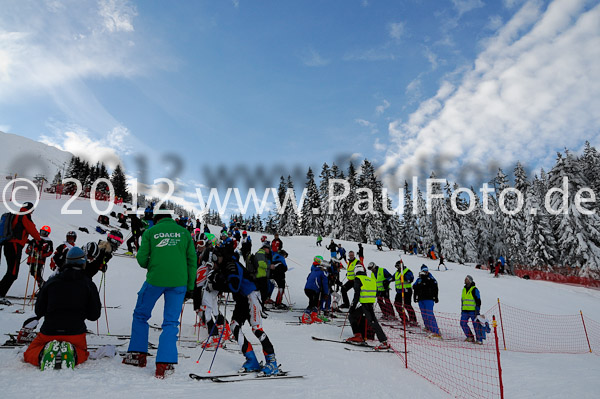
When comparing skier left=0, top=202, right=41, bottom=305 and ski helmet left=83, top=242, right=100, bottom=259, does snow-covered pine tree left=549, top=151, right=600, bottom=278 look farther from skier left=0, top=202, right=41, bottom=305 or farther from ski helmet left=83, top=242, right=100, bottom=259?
skier left=0, top=202, right=41, bottom=305

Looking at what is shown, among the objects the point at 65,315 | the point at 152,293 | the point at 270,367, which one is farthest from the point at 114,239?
the point at 270,367

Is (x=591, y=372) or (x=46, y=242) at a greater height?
(x=46, y=242)

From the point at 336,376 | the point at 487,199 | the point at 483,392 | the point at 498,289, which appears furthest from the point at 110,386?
the point at 487,199

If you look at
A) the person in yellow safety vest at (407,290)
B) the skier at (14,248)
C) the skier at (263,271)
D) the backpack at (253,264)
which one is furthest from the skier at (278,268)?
the skier at (14,248)

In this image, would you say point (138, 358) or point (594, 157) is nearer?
point (138, 358)

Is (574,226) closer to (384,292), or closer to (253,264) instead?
(384,292)

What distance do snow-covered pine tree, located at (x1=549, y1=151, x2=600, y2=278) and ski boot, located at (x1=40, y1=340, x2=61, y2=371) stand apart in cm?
3751

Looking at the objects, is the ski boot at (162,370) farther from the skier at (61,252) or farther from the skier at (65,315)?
the skier at (61,252)

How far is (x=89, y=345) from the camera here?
4.76 m

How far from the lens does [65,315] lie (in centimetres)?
384

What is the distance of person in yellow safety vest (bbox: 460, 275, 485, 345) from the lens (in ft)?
31.2

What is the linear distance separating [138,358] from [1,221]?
17.8 ft

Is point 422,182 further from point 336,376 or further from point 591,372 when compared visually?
point 336,376

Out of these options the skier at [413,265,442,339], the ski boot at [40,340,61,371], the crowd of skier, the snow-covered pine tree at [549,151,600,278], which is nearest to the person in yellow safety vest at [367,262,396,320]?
the skier at [413,265,442,339]
